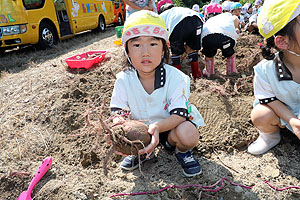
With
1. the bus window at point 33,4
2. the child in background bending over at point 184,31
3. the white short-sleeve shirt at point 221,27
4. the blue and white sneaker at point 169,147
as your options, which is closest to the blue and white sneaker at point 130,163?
the blue and white sneaker at point 169,147

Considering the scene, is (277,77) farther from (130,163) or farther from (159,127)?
(130,163)

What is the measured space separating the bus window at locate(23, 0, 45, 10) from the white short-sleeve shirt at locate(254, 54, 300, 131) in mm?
5582

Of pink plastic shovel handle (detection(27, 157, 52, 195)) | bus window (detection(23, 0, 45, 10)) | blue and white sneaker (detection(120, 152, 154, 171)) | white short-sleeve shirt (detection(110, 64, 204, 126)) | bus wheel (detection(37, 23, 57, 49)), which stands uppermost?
bus window (detection(23, 0, 45, 10))

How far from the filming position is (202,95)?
8.46 feet

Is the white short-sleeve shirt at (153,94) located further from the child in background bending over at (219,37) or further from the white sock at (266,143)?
the child in background bending over at (219,37)

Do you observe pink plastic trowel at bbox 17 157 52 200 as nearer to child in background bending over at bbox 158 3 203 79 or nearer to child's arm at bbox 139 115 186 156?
child's arm at bbox 139 115 186 156

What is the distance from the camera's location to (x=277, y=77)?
70.2 inches

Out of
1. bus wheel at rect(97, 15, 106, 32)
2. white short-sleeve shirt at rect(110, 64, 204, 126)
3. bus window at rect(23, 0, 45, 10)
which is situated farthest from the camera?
bus wheel at rect(97, 15, 106, 32)

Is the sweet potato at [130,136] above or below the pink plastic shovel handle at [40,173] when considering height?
above

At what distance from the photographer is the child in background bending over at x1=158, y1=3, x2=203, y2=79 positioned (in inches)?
119

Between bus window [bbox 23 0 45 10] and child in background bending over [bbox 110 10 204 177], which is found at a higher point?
bus window [bbox 23 0 45 10]

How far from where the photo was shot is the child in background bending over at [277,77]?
1.57 m

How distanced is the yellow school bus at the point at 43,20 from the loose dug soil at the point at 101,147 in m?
2.79

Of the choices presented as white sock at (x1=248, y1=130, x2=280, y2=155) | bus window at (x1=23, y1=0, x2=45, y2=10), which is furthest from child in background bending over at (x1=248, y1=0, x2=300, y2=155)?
bus window at (x1=23, y1=0, x2=45, y2=10)
